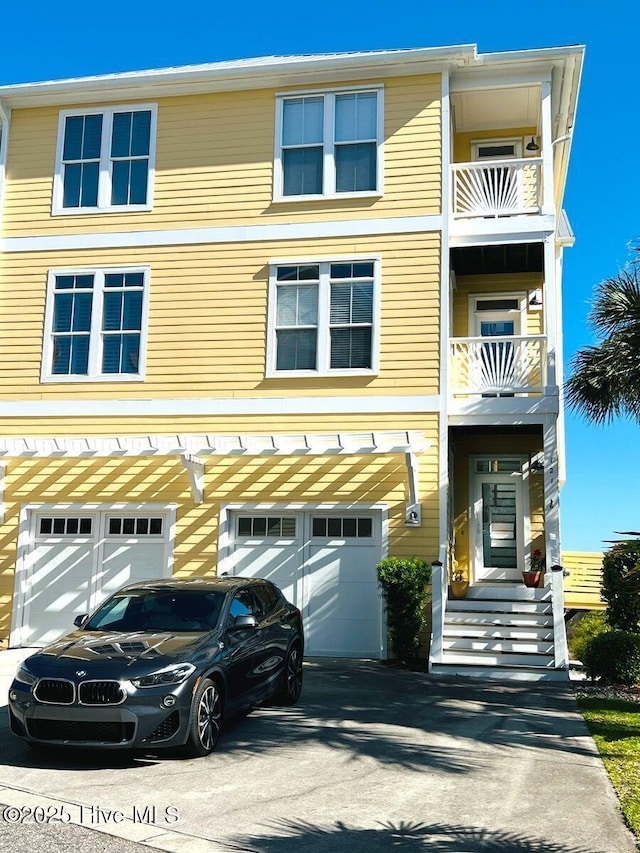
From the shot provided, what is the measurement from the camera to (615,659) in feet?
38.1

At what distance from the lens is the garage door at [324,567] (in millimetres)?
14023

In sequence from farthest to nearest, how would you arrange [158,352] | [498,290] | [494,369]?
[498,290] < [158,352] < [494,369]

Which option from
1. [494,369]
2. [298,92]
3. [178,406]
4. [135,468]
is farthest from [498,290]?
[135,468]

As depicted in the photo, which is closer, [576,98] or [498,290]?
[576,98]

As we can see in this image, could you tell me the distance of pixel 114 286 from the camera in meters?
15.7

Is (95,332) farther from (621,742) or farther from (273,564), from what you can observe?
(621,742)

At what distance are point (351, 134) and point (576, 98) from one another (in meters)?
4.16

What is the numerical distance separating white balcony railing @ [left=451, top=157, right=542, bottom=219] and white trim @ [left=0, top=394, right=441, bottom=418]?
3439 mm

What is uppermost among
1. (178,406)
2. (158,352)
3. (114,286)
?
(114,286)

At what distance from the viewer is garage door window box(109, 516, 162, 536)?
49.1ft

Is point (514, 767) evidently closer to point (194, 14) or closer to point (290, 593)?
point (290, 593)

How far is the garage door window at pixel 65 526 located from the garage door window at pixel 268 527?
276 cm

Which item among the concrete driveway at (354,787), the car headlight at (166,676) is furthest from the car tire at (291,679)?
the car headlight at (166,676)

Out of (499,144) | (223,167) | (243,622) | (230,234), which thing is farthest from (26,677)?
(499,144)
